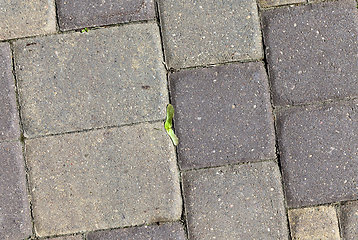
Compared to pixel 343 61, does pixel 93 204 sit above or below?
below

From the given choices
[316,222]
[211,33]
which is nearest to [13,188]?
[211,33]

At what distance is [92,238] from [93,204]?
0.21 m

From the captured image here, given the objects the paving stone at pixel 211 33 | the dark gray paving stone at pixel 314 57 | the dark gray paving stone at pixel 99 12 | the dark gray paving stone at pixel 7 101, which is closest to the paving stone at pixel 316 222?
the dark gray paving stone at pixel 314 57

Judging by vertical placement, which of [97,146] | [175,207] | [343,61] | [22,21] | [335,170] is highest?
[22,21]

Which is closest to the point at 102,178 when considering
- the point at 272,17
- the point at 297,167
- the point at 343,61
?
the point at 297,167

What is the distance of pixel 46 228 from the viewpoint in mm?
1708

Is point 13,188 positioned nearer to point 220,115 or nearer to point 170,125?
point 170,125

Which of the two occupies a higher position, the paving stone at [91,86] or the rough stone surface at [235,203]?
the paving stone at [91,86]

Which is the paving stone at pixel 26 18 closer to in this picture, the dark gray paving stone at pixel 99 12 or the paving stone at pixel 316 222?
the dark gray paving stone at pixel 99 12

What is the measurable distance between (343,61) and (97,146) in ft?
5.29

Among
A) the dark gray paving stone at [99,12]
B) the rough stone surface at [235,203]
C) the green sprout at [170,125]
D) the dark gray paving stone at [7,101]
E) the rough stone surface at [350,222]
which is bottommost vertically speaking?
the rough stone surface at [350,222]

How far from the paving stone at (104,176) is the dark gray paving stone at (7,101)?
0.15 metres

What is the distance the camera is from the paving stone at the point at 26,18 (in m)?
1.71

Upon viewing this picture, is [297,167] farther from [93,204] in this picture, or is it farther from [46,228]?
[46,228]
